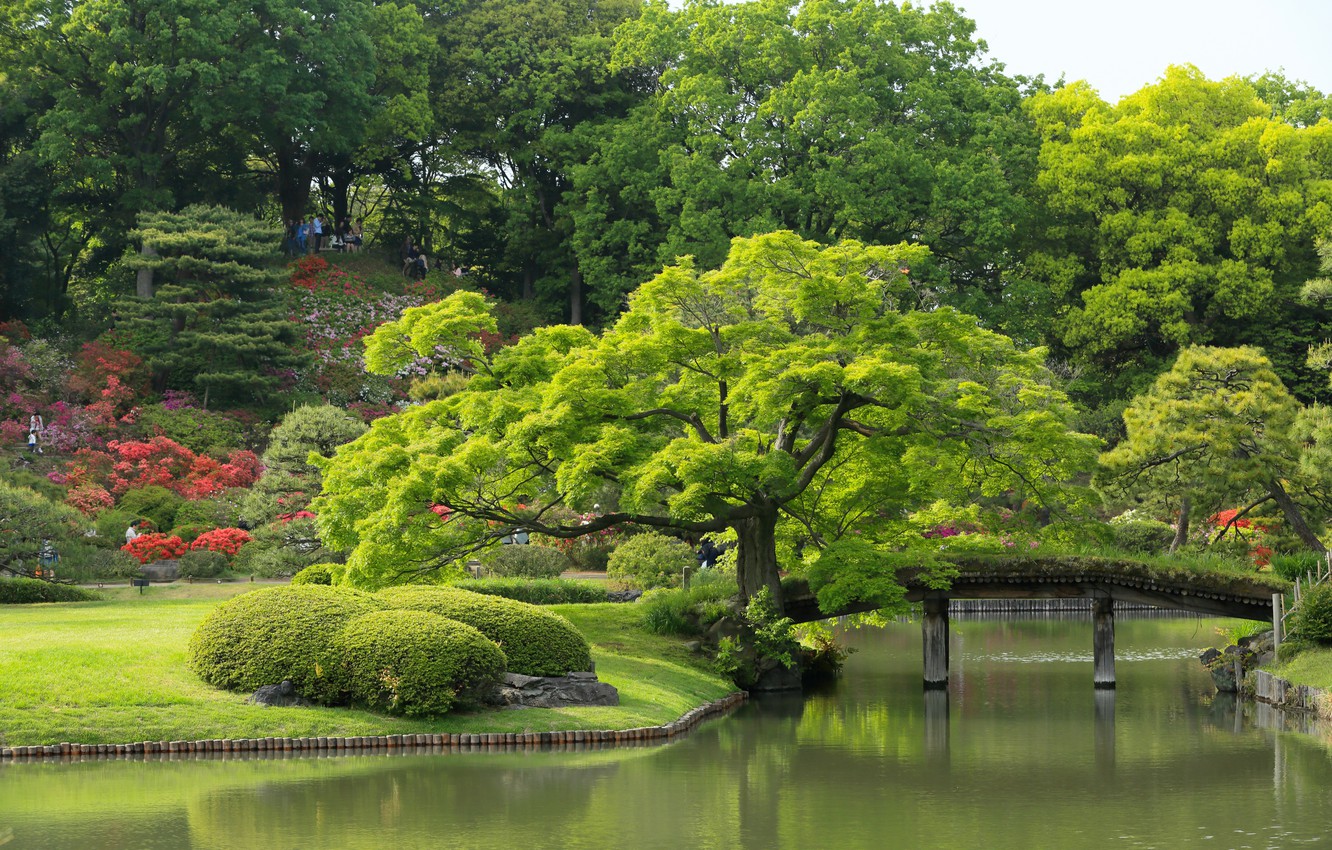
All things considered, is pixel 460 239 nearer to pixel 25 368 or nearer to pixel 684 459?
pixel 25 368

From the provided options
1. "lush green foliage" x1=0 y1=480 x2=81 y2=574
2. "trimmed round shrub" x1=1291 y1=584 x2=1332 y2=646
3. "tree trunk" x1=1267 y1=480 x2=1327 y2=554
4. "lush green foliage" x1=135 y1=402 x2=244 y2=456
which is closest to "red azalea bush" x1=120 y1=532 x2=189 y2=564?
"lush green foliage" x1=0 y1=480 x2=81 y2=574

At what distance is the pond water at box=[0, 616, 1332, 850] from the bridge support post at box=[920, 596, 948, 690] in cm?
322

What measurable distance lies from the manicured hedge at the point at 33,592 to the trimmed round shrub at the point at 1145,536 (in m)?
24.8

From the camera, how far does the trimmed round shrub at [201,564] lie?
3484 centimetres

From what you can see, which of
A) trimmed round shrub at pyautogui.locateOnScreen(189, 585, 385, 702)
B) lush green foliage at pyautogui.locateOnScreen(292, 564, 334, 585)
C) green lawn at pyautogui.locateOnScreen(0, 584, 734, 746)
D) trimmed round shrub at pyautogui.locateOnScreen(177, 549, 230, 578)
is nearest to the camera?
green lawn at pyautogui.locateOnScreen(0, 584, 734, 746)

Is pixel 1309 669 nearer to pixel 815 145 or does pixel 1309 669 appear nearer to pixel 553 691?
pixel 553 691

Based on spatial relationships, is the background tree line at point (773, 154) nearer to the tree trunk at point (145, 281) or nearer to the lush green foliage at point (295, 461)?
the tree trunk at point (145, 281)

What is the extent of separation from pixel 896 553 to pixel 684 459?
191 inches

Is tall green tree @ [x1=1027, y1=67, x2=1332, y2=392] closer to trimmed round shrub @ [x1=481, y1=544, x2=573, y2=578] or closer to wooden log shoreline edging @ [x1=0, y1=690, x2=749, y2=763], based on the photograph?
trimmed round shrub @ [x1=481, y1=544, x2=573, y2=578]

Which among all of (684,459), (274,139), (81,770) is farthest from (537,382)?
(274,139)

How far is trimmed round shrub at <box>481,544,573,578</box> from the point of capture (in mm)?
36312

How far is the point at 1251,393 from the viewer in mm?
30203

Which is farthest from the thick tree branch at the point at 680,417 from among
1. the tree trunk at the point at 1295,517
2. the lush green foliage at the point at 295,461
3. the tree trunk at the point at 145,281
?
the tree trunk at the point at 145,281

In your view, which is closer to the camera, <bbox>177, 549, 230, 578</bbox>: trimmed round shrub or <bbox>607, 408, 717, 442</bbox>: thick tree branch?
<bbox>607, 408, 717, 442</bbox>: thick tree branch
